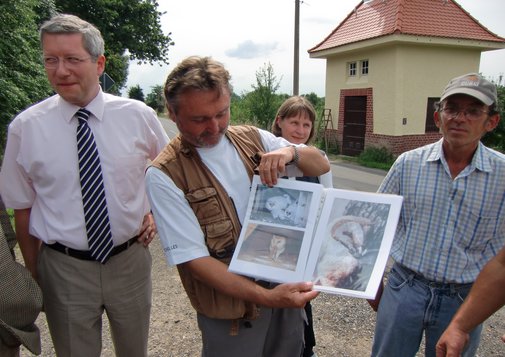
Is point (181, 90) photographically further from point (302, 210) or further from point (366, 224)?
point (366, 224)

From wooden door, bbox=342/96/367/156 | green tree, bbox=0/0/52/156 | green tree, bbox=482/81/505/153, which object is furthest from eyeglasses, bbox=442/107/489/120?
→ green tree, bbox=482/81/505/153

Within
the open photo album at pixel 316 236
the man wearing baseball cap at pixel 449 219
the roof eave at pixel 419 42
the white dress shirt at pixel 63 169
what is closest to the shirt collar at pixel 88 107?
the white dress shirt at pixel 63 169

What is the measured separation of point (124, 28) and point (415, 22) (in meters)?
14.7

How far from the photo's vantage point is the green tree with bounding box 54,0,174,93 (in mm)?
19484

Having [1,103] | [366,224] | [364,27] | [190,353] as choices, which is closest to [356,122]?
[364,27]

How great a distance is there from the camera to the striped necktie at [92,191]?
1.97 meters

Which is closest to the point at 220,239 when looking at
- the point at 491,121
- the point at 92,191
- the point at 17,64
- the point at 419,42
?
the point at 92,191

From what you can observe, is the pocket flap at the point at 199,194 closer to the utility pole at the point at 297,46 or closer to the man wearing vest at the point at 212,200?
the man wearing vest at the point at 212,200

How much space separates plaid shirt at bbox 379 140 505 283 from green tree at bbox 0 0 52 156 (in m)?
6.52

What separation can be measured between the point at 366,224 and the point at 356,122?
52.6 feet

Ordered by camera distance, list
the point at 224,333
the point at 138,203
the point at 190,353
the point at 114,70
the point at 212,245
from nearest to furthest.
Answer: the point at 212,245 < the point at 224,333 < the point at 138,203 < the point at 190,353 < the point at 114,70

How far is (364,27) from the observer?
628 inches

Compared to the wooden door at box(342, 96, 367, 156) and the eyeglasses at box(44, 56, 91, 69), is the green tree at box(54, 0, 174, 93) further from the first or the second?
the eyeglasses at box(44, 56, 91, 69)

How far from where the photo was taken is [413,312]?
1.95 meters
